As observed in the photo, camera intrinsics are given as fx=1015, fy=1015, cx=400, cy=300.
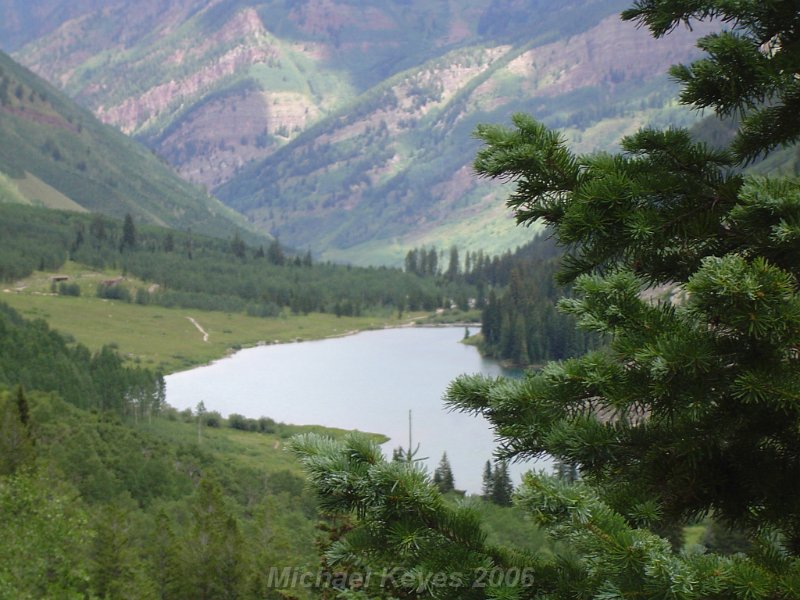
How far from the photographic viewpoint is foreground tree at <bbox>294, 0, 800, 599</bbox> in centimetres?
577

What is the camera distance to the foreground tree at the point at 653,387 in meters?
5.77

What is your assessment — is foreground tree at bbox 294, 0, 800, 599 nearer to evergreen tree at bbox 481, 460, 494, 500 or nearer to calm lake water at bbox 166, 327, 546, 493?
evergreen tree at bbox 481, 460, 494, 500

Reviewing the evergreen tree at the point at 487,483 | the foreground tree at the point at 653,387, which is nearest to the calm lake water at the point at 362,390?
the evergreen tree at the point at 487,483

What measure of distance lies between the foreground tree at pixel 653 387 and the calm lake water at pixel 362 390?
79.5m

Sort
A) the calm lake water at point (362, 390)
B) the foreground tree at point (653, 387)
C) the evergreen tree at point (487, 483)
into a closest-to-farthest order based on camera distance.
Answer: the foreground tree at point (653, 387) < the evergreen tree at point (487, 483) < the calm lake water at point (362, 390)

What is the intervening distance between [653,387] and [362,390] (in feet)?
450

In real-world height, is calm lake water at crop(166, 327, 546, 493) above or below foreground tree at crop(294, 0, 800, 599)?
below

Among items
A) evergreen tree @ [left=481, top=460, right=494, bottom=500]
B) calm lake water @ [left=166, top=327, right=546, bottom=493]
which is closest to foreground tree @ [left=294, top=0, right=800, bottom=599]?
evergreen tree @ [left=481, top=460, right=494, bottom=500]

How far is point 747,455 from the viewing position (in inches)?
283

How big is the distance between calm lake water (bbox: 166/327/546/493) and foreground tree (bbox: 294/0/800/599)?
3129 inches

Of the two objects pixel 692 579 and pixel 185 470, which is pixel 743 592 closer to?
pixel 692 579

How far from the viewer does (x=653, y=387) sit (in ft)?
20.9

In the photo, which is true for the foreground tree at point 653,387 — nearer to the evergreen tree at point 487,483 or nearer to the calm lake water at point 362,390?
the evergreen tree at point 487,483

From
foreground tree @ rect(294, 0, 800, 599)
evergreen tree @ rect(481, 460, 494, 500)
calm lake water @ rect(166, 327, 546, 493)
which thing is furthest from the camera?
calm lake water @ rect(166, 327, 546, 493)
